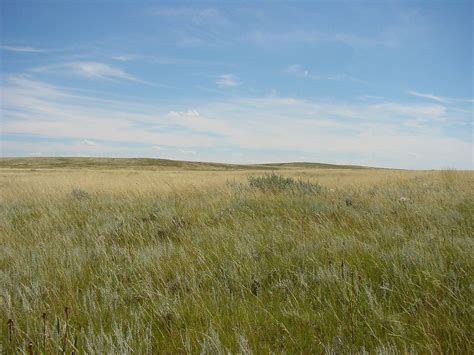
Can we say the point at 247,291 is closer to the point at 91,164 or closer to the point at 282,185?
the point at 282,185

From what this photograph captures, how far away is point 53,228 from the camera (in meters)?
5.85

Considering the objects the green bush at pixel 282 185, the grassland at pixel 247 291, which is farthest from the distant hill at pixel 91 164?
the grassland at pixel 247 291

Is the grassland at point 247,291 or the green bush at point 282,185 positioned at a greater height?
the green bush at point 282,185

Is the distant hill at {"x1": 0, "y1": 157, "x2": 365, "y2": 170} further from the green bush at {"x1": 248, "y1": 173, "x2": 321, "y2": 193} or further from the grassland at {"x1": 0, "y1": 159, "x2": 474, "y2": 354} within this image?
the grassland at {"x1": 0, "y1": 159, "x2": 474, "y2": 354}

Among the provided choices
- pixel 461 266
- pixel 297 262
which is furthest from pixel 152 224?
pixel 461 266

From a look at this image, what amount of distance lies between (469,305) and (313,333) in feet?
3.82

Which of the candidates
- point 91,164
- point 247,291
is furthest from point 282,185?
point 91,164

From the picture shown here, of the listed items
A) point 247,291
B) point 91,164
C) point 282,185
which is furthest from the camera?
point 91,164

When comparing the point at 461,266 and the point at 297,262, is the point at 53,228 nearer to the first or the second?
the point at 297,262

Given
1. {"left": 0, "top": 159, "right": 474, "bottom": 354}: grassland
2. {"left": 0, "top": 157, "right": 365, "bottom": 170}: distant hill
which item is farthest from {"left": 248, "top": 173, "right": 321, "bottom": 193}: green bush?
{"left": 0, "top": 157, "right": 365, "bottom": 170}: distant hill

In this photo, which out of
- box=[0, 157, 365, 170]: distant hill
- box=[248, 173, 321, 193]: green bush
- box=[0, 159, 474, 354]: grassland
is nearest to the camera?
box=[0, 159, 474, 354]: grassland

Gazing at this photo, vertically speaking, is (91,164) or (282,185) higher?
(282,185)

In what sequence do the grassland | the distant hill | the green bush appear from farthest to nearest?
the distant hill → the green bush → the grassland

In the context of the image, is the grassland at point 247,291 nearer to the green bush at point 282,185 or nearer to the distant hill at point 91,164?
the green bush at point 282,185
